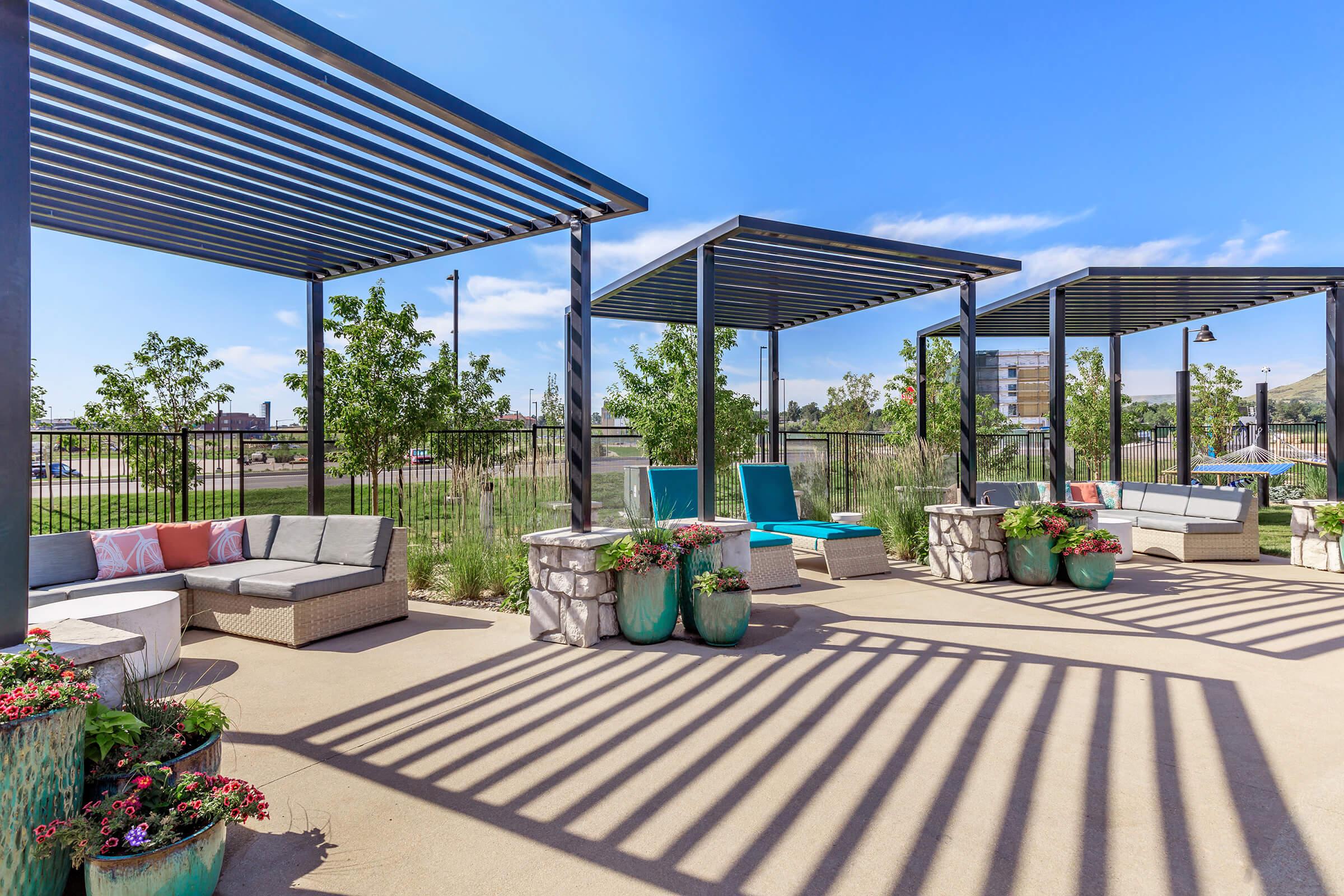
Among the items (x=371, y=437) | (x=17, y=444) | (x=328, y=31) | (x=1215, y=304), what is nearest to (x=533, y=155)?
(x=328, y=31)

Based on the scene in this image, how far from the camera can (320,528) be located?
509 centimetres

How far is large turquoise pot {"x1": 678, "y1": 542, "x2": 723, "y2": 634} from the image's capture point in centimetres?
435

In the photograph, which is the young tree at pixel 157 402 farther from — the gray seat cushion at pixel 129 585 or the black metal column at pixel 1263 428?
the black metal column at pixel 1263 428

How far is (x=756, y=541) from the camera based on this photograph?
19.3 feet

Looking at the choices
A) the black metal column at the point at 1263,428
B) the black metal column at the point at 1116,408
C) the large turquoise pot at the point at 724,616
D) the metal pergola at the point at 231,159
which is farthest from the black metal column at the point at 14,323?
the black metal column at the point at 1263,428

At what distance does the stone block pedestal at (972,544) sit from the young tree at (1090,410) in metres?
6.48

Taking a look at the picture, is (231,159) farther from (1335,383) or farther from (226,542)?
(1335,383)

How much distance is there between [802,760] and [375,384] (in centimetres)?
631

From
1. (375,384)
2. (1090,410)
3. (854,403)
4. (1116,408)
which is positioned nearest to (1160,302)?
(1116,408)

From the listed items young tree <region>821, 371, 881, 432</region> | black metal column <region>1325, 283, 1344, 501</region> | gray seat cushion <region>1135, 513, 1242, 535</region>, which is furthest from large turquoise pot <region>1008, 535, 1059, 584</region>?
young tree <region>821, 371, 881, 432</region>

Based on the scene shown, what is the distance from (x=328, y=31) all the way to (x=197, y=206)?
229 centimetres

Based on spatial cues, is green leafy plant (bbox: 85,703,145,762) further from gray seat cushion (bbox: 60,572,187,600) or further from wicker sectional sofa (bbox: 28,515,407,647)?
gray seat cushion (bbox: 60,572,187,600)

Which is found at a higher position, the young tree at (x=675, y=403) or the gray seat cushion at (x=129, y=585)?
the young tree at (x=675, y=403)

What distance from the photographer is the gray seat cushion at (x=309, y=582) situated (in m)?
4.20
